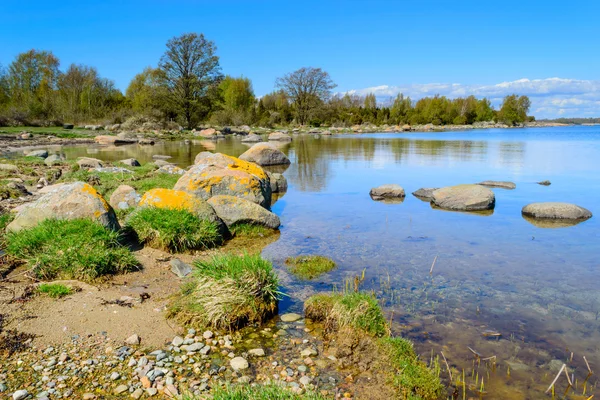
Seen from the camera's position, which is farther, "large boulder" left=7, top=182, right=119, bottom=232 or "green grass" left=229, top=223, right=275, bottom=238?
"green grass" left=229, top=223, right=275, bottom=238

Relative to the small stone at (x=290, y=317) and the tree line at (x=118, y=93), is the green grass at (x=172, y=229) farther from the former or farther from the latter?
the tree line at (x=118, y=93)

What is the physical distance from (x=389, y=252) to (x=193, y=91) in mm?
60431

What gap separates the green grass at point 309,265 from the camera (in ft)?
26.5

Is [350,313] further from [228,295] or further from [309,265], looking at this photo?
[309,265]

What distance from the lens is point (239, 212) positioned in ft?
35.6

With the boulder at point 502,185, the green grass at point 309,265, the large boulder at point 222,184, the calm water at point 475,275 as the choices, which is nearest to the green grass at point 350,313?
the calm water at point 475,275

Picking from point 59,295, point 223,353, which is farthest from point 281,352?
point 59,295

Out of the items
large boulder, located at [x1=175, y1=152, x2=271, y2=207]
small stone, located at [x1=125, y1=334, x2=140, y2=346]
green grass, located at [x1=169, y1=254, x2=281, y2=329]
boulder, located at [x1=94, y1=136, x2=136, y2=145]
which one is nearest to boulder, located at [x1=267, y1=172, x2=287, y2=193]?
large boulder, located at [x1=175, y1=152, x2=271, y2=207]

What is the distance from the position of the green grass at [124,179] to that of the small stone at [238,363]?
1037 cm

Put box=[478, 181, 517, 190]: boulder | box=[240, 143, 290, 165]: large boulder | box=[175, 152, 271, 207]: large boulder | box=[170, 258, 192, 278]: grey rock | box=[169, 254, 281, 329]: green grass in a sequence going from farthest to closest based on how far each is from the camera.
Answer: box=[240, 143, 290, 165]: large boulder
box=[478, 181, 517, 190]: boulder
box=[175, 152, 271, 207]: large boulder
box=[170, 258, 192, 278]: grey rock
box=[169, 254, 281, 329]: green grass

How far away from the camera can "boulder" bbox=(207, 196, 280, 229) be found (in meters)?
10.7

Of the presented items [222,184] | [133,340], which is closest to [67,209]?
[133,340]

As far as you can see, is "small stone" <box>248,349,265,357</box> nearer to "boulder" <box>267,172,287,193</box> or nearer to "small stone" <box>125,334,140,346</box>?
"small stone" <box>125,334,140,346</box>

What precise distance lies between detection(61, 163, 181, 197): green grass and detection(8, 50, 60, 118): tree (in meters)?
51.1
